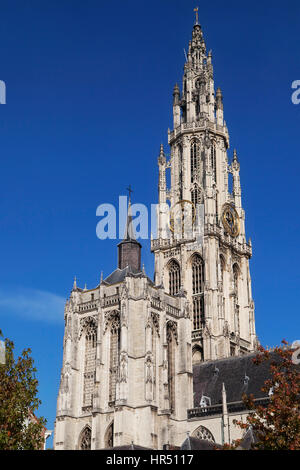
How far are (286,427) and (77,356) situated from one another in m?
28.8

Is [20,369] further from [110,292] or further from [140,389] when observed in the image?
[110,292]

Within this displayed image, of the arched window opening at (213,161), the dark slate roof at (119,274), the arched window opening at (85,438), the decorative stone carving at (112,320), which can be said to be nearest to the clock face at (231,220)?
the arched window opening at (213,161)

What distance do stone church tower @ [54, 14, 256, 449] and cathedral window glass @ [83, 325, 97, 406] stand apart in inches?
2.9

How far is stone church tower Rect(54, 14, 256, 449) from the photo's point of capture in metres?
49.7

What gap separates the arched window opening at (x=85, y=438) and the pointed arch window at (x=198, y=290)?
2165 centimetres

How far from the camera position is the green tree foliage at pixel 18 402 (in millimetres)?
28656

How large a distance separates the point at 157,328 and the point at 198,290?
1954 centimetres

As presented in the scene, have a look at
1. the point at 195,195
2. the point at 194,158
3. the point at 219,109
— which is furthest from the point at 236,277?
the point at 219,109

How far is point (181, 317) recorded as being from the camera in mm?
56688

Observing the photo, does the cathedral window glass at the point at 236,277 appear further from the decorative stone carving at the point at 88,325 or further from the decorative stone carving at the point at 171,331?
the decorative stone carving at the point at 88,325

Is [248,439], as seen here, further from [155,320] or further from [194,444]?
[155,320]

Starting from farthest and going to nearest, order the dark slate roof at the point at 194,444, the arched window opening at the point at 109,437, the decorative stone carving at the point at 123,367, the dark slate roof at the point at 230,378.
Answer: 1. the dark slate roof at the point at 230,378
2. the decorative stone carving at the point at 123,367
3. the arched window opening at the point at 109,437
4. the dark slate roof at the point at 194,444

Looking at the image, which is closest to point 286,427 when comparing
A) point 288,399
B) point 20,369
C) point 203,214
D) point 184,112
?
point 288,399

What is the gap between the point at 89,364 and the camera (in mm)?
53438
